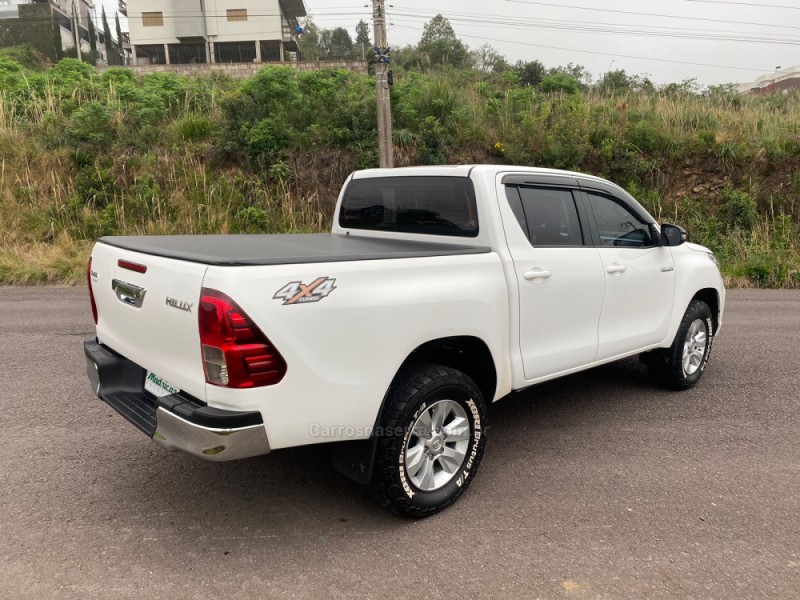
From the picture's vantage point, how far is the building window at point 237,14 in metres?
46.9

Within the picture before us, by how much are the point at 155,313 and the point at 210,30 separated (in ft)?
168

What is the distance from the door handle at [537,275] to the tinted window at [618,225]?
0.85 m

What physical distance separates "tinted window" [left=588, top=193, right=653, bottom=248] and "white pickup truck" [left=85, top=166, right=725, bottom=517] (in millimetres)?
16

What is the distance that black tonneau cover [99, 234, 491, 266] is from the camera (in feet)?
8.78

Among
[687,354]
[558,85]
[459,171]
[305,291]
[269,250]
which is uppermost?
[558,85]

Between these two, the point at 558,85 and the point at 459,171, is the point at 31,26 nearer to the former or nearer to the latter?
the point at 558,85

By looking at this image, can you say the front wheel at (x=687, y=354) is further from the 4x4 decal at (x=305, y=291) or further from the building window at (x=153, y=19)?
the building window at (x=153, y=19)

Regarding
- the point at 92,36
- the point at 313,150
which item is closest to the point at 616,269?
the point at 313,150

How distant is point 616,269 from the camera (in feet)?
14.0

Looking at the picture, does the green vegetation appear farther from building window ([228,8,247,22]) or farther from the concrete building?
building window ([228,8,247,22])

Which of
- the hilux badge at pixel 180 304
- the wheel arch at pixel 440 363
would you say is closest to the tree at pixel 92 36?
the hilux badge at pixel 180 304

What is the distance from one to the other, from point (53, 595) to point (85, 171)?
14.9m

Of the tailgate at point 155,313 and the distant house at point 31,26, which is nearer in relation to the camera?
the tailgate at point 155,313

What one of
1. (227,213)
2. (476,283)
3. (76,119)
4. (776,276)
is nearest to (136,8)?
(76,119)
